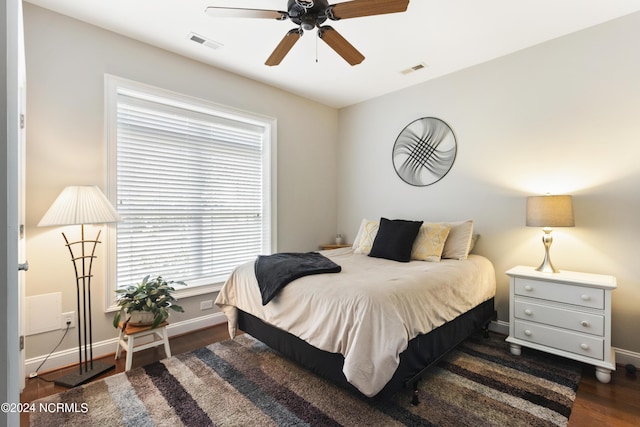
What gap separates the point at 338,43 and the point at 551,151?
2167 mm

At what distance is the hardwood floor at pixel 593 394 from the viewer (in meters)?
1.72

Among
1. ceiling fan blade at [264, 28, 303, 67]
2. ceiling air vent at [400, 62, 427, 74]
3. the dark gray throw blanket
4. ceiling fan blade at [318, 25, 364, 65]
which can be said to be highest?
ceiling air vent at [400, 62, 427, 74]

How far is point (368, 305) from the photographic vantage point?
1683mm

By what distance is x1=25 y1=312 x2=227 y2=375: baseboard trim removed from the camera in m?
2.25

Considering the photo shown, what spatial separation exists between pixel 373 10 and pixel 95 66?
7.60 feet

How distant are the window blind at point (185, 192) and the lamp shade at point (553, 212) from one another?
281 centimetres

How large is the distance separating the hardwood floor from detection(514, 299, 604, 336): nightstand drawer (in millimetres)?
346

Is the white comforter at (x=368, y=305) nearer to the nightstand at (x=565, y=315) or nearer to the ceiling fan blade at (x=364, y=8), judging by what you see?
the nightstand at (x=565, y=315)

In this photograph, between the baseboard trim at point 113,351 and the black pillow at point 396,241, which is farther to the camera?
the black pillow at point 396,241

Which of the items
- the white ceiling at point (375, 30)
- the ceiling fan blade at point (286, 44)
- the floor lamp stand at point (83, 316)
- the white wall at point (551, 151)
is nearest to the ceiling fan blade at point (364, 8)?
the ceiling fan blade at point (286, 44)

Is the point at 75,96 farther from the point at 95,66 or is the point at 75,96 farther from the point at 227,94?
the point at 227,94

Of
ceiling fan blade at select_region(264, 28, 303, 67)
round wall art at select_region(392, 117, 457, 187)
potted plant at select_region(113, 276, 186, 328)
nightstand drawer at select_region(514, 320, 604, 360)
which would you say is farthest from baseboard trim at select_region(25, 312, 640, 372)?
ceiling fan blade at select_region(264, 28, 303, 67)

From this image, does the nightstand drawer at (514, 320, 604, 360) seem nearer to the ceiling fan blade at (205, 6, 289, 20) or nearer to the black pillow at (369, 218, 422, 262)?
the black pillow at (369, 218, 422, 262)

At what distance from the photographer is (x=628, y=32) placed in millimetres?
2400
